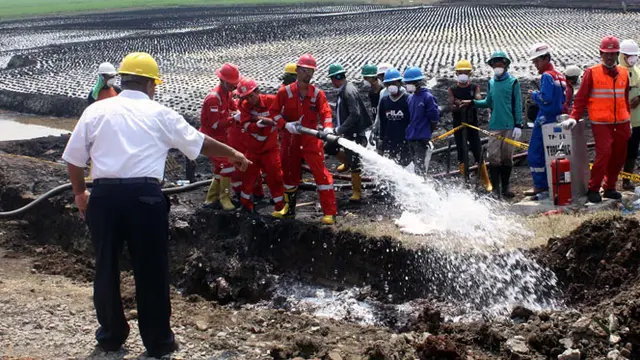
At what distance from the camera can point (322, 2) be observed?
6712cm

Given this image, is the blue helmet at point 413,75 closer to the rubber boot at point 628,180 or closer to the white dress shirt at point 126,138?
the rubber boot at point 628,180

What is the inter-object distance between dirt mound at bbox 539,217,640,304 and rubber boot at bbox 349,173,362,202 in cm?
336

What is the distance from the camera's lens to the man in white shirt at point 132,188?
523cm

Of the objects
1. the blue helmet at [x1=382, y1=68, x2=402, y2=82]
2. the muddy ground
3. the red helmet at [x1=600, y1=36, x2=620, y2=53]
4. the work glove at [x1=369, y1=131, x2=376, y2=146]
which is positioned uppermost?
the red helmet at [x1=600, y1=36, x2=620, y2=53]

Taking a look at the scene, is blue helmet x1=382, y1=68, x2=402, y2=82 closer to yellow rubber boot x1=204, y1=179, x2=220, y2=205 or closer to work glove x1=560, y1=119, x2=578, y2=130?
work glove x1=560, y1=119, x2=578, y2=130

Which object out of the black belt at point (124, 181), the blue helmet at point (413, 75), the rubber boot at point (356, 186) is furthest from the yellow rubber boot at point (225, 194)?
the black belt at point (124, 181)

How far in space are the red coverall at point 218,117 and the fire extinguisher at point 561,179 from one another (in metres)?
3.76

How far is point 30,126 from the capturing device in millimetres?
19594

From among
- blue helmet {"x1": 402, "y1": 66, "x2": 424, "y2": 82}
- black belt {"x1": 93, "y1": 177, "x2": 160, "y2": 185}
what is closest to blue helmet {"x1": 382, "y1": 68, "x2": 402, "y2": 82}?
blue helmet {"x1": 402, "y1": 66, "x2": 424, "y2": 82}

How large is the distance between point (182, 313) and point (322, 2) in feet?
206

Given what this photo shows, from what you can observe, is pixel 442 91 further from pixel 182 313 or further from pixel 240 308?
pixel 182 313

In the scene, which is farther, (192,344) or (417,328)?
(417,328)

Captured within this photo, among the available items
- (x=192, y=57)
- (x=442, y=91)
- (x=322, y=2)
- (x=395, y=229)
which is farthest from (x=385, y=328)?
(x=322, y=2)

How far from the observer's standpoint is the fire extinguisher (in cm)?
866
